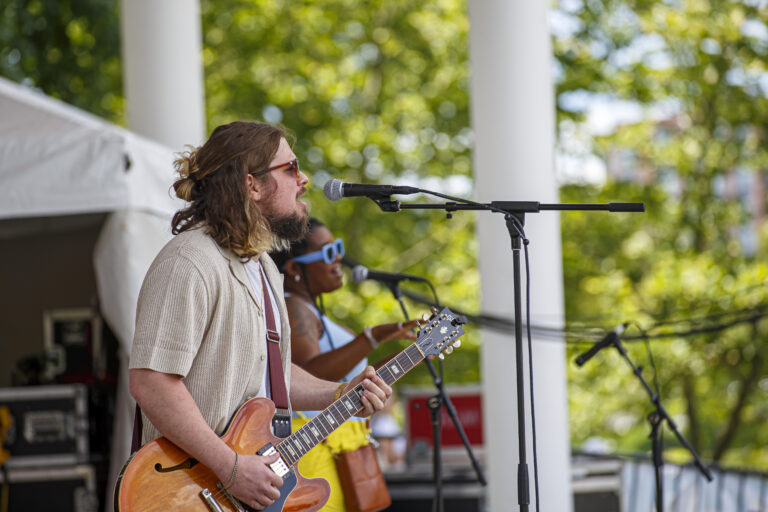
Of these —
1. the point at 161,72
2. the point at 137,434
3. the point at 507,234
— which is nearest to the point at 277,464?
the point at 137,434

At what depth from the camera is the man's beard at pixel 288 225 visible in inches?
116

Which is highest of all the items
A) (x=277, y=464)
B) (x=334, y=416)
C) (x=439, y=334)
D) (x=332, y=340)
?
(x=439, y=334)

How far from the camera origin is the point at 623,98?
39.6ft

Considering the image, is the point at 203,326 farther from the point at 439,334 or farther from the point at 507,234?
the point at 507,234

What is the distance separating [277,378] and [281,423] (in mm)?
140

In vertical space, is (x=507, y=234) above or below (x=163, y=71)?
below

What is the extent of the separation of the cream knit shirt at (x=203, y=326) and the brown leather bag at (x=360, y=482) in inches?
36.5

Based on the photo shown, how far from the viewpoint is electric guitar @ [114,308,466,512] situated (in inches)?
101

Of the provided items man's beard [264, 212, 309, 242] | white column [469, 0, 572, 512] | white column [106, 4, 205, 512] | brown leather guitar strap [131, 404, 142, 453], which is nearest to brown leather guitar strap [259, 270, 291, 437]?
man's beard [264, 212, 309, 242]

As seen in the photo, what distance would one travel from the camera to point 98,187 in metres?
4.53

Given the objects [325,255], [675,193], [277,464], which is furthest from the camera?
[675,193]

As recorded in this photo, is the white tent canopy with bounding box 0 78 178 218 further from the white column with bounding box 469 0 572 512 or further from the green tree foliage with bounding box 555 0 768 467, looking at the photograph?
the green tree foliage with bounding box 555 0 768 467

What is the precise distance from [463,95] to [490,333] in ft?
26.9

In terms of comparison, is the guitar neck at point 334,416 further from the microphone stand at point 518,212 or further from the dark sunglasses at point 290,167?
the dark sunglasses at point 290,167
